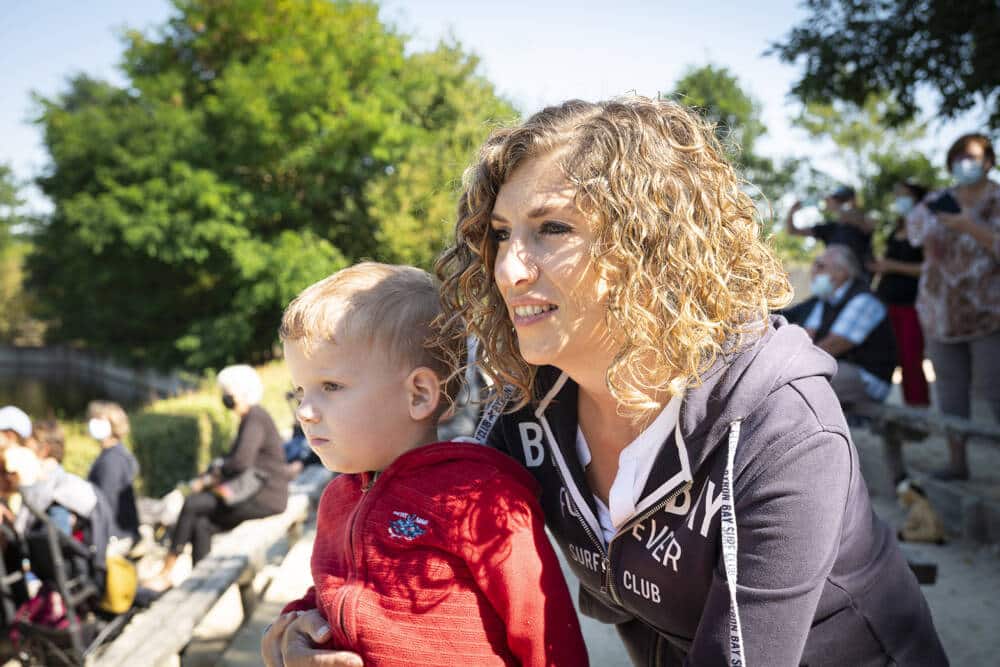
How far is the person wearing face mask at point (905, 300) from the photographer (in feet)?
21.3

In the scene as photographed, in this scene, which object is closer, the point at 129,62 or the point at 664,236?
the point at 664,236

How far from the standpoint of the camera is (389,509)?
1609mm

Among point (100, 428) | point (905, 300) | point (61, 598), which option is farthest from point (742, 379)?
point (905, 300)

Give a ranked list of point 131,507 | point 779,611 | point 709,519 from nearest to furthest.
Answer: point 779,611, point 709,519, point 131,507

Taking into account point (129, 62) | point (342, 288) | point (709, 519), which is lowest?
point (709, 519)

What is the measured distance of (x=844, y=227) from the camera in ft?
21.7

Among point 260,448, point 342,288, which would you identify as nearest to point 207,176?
point 260,448

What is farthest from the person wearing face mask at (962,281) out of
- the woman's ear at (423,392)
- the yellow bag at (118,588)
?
the yellow bag at (118,588)

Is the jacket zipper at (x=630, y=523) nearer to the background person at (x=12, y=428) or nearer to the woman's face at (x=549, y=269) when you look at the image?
the woman's face at (x=549, y=269)

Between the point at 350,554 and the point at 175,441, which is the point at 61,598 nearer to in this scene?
the point at 350,554

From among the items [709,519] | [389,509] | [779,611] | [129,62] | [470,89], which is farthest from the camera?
[129,62]

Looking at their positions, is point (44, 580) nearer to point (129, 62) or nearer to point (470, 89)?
point (470, 89)

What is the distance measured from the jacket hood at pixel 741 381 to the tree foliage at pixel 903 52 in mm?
5490

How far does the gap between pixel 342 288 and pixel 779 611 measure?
1.03 metres
